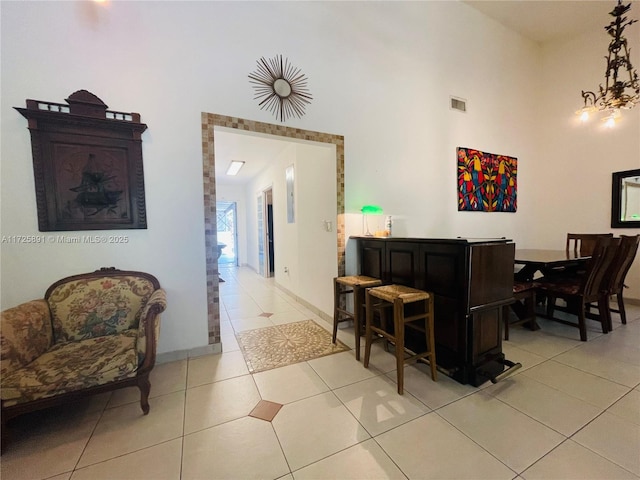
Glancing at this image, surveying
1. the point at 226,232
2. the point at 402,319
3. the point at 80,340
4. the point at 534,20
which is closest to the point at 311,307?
the point at 402,319

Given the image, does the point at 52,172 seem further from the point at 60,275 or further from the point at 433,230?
the point at 433,230

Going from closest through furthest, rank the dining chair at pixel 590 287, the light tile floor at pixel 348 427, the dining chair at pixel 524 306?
the light tile floor at pixel 348 427, the dining chair at pixel 590 287, the dining chair at pixel 524 306

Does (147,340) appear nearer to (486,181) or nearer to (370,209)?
(370,209)

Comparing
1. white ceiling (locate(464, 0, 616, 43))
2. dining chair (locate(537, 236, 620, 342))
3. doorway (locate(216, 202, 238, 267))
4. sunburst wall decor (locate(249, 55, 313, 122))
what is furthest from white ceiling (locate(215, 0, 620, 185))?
doorway (locate(216, 202, 238, 267))

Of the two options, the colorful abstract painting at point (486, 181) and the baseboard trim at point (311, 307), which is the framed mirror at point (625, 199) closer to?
the colorful abstract painting at point (486, 181)

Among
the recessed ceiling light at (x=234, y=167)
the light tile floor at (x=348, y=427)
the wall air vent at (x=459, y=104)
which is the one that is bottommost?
the light tile floor at (x=348, y=427)

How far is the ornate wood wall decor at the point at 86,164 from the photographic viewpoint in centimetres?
189

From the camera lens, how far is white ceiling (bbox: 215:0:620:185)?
363 centimetres

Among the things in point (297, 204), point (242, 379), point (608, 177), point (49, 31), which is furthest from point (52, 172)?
point (608, 177)

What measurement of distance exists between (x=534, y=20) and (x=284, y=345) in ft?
19.7

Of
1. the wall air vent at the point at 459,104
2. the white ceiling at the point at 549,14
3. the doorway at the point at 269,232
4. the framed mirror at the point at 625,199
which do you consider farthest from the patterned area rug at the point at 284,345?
the white ceiling at the point at 549,14

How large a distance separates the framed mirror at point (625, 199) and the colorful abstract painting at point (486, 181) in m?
1.19

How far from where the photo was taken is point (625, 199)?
3.77 meters

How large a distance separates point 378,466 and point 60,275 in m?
2.54
